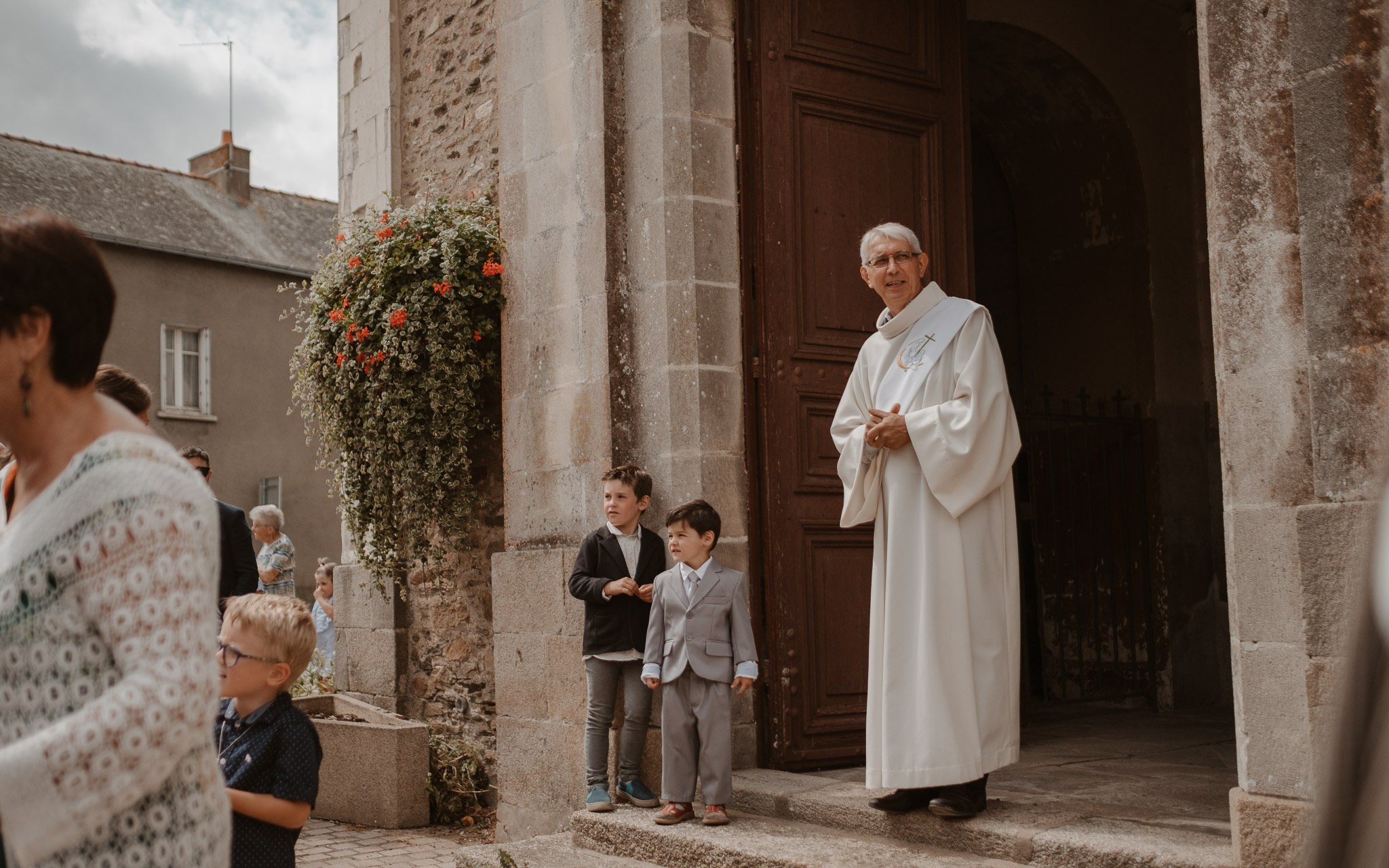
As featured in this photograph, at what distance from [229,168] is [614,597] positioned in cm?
2010

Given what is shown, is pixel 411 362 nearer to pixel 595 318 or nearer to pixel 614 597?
pixel 595 318

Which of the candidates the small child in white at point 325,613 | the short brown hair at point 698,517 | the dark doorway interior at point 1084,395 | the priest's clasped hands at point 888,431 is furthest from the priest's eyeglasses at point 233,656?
the small child in white at point 325,613

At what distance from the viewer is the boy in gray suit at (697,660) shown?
15.2ft

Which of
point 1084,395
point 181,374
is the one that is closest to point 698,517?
point 1084,395

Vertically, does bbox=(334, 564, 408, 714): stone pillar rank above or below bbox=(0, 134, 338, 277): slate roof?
below

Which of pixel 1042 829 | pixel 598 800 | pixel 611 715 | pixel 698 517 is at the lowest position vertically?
pixel 598 800

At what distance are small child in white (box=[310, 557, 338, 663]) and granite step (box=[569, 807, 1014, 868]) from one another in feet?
16.5

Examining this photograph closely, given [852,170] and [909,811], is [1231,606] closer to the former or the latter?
[909,811]

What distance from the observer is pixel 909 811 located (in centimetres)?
416

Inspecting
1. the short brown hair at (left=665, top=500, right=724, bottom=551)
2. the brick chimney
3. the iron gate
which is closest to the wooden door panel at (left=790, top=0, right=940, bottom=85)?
the short brown hair at (left=665, top=500, right=724, bottom=551)

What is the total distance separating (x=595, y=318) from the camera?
5879 millimetres

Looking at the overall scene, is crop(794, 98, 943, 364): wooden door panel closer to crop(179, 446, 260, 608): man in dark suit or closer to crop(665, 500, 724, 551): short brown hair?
crop(665, 500, 724, 551): short brown hair

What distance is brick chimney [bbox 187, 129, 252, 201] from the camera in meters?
22.8

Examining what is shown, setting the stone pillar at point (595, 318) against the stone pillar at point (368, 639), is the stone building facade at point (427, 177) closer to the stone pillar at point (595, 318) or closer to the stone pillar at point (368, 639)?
the stone pillar at point (368, 639)
